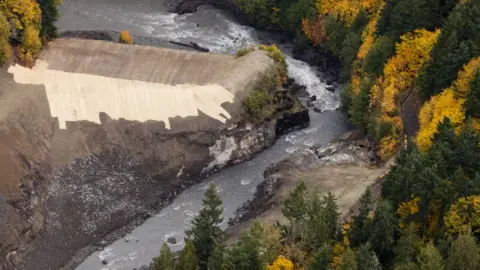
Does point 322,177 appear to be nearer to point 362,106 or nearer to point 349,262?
point 362,106

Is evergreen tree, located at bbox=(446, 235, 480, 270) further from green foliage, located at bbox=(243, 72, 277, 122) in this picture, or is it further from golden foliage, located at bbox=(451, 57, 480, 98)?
green foliage, located at bbox=(243, 72, 277, 122)

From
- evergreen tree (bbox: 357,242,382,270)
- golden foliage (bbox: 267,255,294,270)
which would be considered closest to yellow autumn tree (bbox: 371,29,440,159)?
golden foliage (bbox: 267,255,294,270)

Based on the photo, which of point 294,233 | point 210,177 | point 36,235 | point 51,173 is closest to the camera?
point 294,233

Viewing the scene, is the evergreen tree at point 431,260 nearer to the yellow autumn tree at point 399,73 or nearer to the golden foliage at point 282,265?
the golden foliage at point 282,265

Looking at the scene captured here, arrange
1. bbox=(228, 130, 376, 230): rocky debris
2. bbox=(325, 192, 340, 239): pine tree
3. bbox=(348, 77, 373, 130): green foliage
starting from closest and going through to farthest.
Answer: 1. bbox=(325, 192, 340, 239): pine tree
2. bbox=(228, 130, 376, 230): rocky debris
3. bbox=(348, 77, 373, 130): green foliage

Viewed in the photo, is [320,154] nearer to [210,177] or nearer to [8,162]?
[210,177]

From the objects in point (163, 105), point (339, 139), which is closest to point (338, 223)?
point (339, 139)

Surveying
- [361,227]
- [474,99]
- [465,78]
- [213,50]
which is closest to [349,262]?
[361,227]
